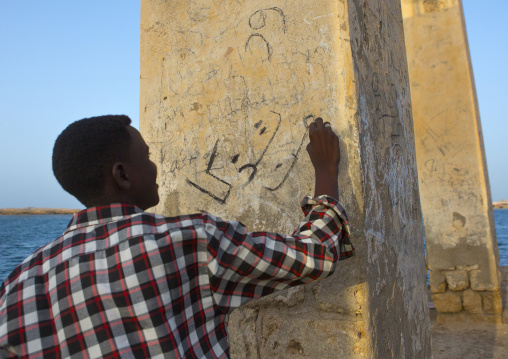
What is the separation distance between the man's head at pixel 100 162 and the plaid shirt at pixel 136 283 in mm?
58

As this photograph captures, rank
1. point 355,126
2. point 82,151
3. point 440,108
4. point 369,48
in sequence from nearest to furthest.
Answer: point 82,151 → point 355,126 → point 369,48 → point 440,108

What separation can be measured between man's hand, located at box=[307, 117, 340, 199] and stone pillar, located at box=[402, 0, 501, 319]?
5.30 meters

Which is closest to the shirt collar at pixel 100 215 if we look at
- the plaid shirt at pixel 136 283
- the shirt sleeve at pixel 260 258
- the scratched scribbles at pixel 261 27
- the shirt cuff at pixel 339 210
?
the plaid shirt at pixel 136 283

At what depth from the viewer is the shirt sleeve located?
1142 mm

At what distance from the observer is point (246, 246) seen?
1165mm

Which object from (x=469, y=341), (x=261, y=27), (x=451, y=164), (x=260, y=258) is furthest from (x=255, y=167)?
(x=451, y=164)

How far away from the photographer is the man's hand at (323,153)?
163cm

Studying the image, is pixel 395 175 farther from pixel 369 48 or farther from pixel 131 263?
pixel 131 263

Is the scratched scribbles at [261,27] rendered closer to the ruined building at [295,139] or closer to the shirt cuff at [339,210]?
the ruined building at [295,139]

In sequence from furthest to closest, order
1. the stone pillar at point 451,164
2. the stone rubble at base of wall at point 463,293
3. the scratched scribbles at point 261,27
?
the stone pillar at point 451,164
the stone rubble at base of wall at point 463,293
the scratched scribbles at point 261,27

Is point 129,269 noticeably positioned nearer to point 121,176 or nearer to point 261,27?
point 121,176

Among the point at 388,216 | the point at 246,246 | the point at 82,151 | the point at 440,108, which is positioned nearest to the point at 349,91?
the point at 388,216

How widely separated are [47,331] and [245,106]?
1.19m

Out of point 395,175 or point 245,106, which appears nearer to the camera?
point 245,106
